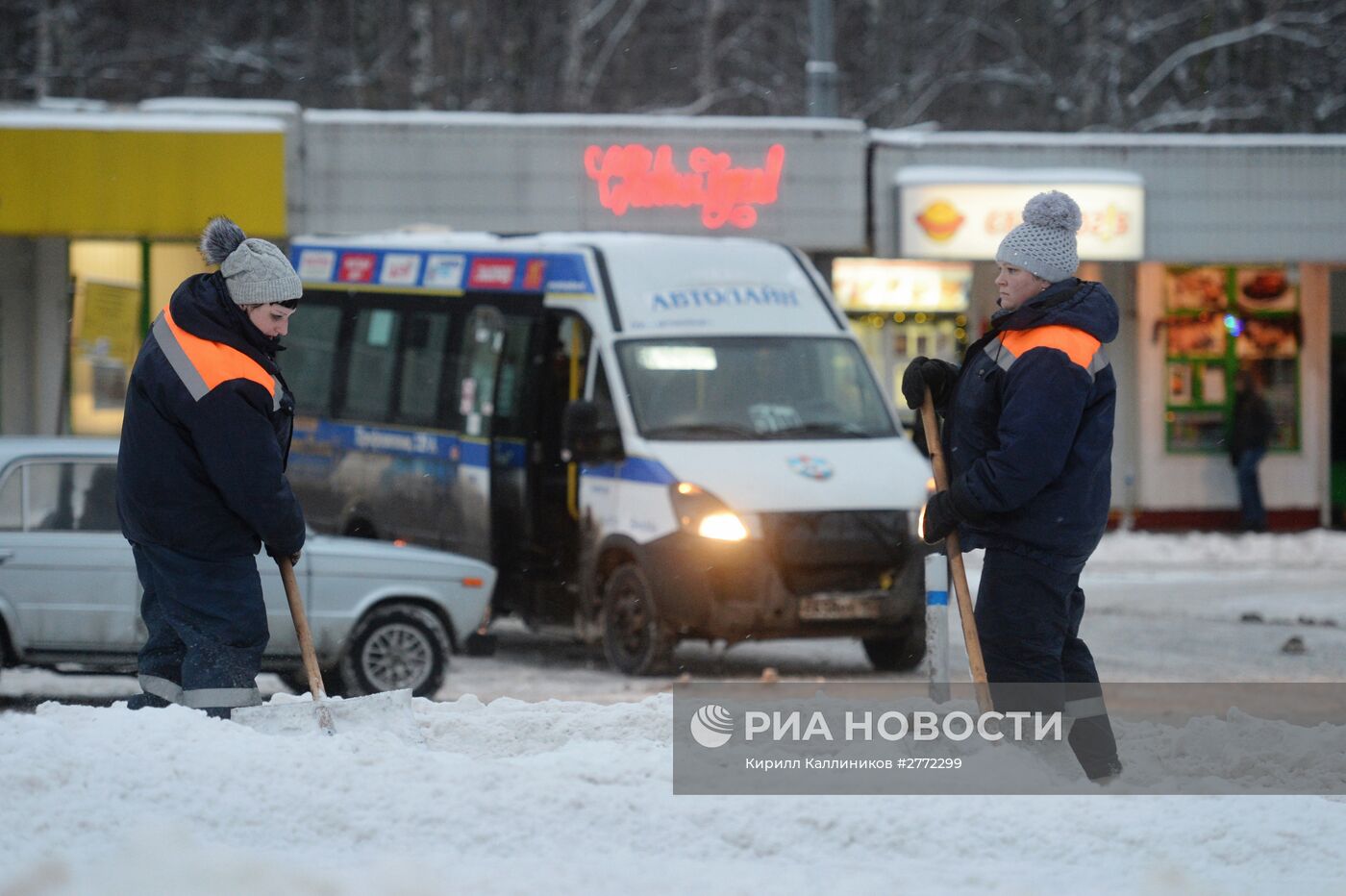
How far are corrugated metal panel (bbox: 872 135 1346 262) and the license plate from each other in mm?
9007

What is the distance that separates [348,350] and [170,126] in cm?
560

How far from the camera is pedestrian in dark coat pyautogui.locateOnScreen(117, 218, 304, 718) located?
5434 mm

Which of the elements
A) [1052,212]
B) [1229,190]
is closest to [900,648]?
[1052,212]

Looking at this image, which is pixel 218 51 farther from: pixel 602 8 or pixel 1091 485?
pixel 1091 485

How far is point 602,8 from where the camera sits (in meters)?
33.7

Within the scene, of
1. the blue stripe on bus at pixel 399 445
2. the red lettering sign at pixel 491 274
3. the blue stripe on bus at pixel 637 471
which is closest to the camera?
the blue stripe on bus at pixel 637 471

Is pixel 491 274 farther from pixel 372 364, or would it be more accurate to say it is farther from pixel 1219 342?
pixel 1219 342

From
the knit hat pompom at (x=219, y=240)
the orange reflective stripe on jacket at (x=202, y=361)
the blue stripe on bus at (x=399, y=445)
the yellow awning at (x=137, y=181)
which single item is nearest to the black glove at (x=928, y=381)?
the orange reflective stripe on jacket at (x=202, y=361)

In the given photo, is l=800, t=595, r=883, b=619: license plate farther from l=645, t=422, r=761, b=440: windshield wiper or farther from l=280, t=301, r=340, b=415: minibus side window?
l=280, t=301, r=340, b=415: minibus side window

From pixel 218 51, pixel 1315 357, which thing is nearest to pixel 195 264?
pixel 1315 357

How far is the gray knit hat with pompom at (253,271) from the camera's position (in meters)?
5.53

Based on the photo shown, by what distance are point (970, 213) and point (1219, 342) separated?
4.03 meters

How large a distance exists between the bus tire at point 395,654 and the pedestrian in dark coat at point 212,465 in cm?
465

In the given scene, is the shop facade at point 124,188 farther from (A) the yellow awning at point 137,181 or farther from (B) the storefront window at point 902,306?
(B) the storefront window at point 902,306
